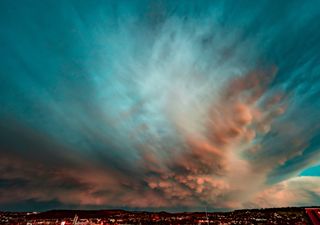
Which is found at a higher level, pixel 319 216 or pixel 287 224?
pixel 287 224

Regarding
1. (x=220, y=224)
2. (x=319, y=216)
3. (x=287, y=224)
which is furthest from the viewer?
(x=220, y=224)

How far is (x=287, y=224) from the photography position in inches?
5197

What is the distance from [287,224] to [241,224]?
85.4ft

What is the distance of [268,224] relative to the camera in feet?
456

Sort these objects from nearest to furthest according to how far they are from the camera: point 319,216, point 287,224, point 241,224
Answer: point 319,216 → point 287,224 → point 241,224

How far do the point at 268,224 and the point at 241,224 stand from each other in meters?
16.2

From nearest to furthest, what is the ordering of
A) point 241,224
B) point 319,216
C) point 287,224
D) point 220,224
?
point 319,216 → point 287,224 → point 241,224 → point 220,224

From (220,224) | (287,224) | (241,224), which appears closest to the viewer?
(287,224)

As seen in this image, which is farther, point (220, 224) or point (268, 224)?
point (220, 224)

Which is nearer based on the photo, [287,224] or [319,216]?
[319,216]

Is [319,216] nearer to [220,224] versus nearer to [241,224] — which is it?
[241,224]

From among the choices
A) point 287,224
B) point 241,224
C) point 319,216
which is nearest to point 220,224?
point 241,224

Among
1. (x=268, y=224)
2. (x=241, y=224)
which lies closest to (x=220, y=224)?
(x=241, y=224)

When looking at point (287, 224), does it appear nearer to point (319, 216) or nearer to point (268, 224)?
point (268, 224)
